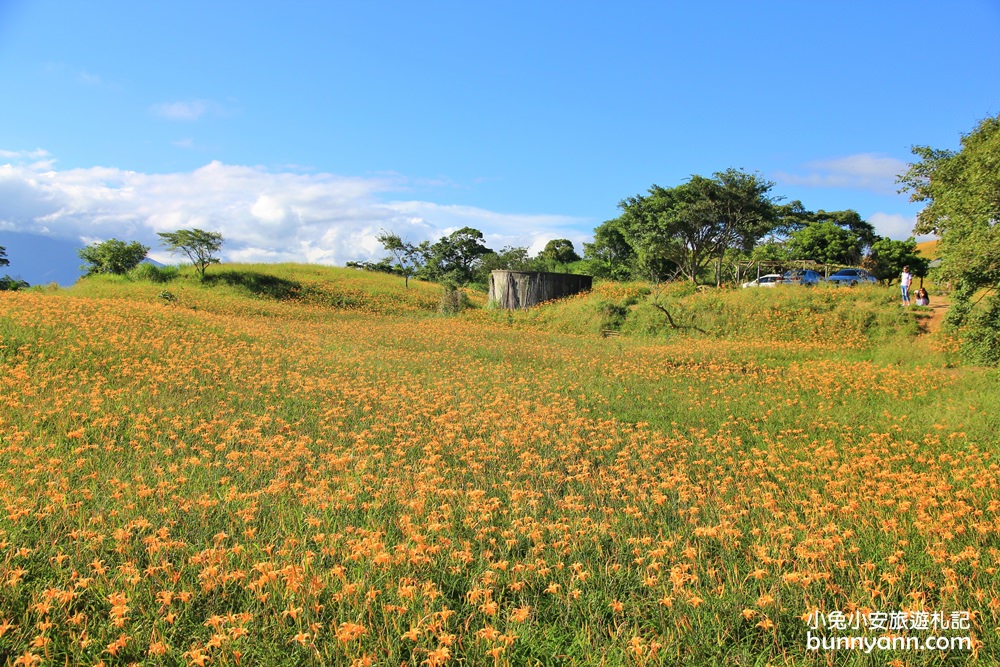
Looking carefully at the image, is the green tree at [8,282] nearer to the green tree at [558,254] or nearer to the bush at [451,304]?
the bush at [451,304]

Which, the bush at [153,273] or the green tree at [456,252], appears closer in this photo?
the bush at [153,273]

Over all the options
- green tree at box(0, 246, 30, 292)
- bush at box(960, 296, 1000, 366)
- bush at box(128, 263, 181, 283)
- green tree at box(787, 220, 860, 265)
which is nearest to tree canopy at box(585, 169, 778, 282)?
green tree at box(787, 220, 860, 265)

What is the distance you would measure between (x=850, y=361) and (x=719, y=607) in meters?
13.6

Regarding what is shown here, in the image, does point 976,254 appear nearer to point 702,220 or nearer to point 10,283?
point 702,220

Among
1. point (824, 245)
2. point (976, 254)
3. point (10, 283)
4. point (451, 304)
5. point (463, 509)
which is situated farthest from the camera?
point (824, 245)

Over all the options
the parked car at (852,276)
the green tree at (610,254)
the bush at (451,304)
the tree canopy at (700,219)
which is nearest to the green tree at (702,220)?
the tree canopy at (700,219)

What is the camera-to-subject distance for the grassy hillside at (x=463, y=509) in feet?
10.1

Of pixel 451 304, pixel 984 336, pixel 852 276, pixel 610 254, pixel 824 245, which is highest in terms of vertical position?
pixel 824 245

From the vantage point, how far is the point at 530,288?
92.3 ft

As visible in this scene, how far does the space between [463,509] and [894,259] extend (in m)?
62.6

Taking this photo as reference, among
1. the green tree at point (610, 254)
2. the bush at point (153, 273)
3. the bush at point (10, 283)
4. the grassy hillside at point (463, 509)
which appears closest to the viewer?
the grassy hillside at point (463, 509)

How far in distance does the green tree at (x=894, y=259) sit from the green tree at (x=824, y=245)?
1892mm

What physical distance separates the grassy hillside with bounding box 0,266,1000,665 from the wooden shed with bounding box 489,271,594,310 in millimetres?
16840

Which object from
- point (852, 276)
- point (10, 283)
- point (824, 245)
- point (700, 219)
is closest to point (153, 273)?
point (10, 283)
